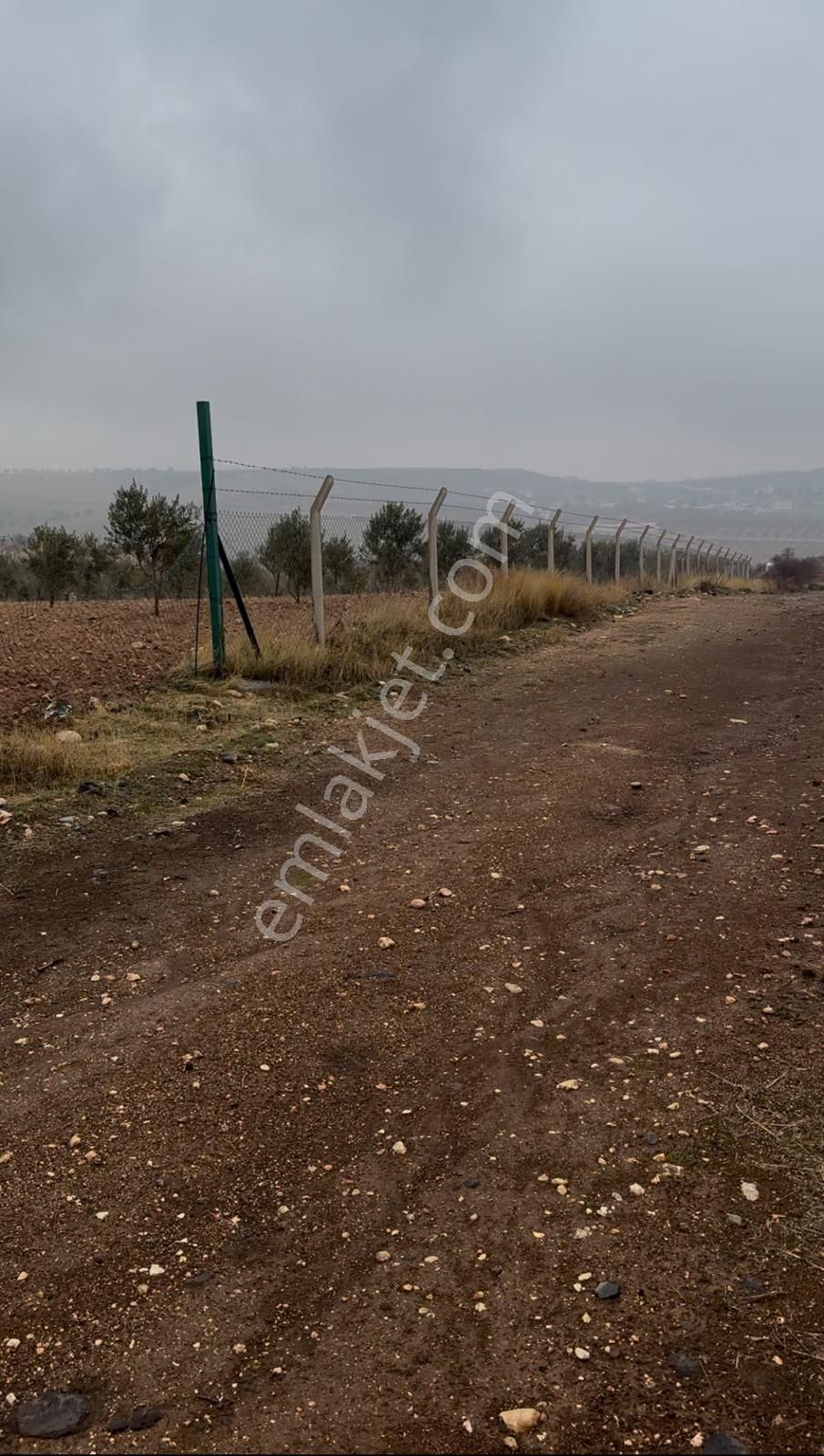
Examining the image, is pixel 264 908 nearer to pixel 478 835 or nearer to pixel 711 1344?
pixel 478 835

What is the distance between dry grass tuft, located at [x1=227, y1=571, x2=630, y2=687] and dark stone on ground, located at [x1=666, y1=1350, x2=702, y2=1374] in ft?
23.5

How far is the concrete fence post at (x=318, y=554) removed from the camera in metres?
9.03

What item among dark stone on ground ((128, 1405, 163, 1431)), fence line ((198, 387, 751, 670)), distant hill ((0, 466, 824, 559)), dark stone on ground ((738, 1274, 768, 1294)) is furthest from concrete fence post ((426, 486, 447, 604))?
distant hill ((0, 466, 824, 559))

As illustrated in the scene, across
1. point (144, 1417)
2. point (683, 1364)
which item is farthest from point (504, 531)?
point (144, 1417)

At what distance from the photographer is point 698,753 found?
6609 mm

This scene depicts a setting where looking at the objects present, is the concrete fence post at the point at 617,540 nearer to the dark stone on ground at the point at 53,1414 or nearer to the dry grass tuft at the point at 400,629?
the dry grass tuft at the point at 400,629

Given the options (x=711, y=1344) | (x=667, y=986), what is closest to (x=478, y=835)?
(x=667, y=986)

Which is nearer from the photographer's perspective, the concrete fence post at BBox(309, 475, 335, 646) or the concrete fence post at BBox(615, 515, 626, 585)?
the concrete fence post at BBox(309, 475, 335, 646)

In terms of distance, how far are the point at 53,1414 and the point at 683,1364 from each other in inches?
52.1

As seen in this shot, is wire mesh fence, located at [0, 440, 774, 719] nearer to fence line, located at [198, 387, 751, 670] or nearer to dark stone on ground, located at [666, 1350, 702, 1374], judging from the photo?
fence line, located at [198, 387, 751, 670]

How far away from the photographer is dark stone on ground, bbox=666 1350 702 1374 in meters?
1.91

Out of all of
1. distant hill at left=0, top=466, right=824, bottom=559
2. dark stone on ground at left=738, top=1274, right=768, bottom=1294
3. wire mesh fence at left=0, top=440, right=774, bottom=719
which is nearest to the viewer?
dark stone on ground at left=738, top=1274, right=768, bottom=1294

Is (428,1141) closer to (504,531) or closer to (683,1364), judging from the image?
(683,1364)

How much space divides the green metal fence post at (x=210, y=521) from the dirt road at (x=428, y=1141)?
3748 mm
